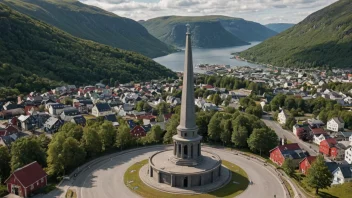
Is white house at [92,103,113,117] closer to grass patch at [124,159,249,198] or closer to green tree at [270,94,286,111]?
grass patch at [124,159,249,198]

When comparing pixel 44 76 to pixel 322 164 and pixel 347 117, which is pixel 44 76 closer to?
pixel 347 117

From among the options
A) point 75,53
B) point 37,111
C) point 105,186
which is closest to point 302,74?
point 75,53

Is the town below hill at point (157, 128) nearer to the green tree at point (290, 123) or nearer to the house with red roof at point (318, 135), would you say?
the green tree at point (290, 123)

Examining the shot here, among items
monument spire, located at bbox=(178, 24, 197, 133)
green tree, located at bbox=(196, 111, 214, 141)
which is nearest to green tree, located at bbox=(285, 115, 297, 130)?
green tree, located at bbox=(196, 111, 214, 141)

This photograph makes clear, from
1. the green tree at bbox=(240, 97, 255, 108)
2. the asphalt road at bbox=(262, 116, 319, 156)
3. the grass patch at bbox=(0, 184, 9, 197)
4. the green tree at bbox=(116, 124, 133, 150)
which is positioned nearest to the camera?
the grass patch at bbox=(0, 184, 9, 197)

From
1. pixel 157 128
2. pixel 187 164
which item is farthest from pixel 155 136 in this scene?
pixel 187 164
